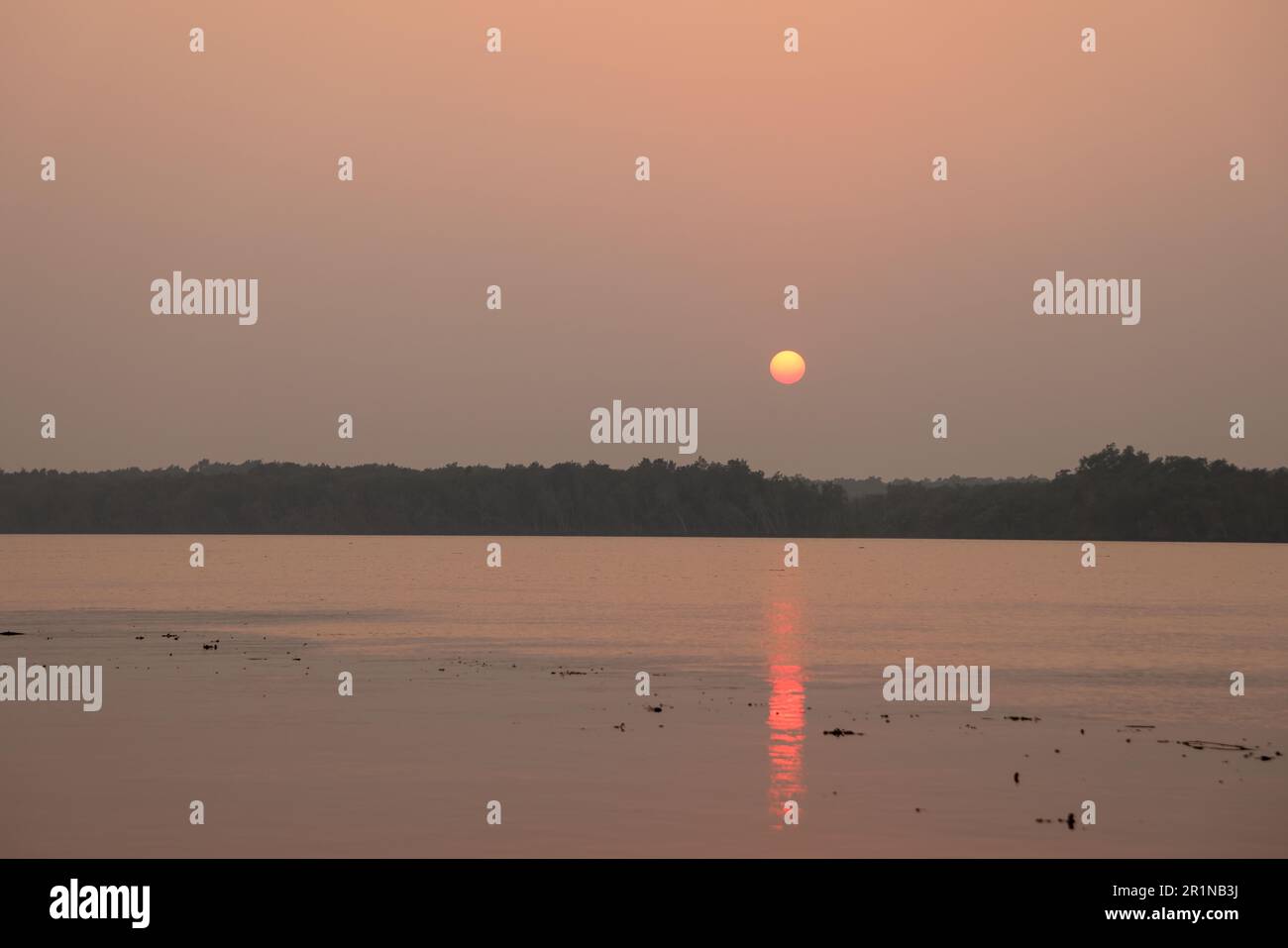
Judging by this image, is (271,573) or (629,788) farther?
(271,573)

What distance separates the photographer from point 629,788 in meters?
33.6

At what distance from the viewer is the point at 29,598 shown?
4515 inches

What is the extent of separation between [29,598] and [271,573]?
6676cm

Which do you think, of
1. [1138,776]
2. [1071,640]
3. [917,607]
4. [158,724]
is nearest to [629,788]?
[1138,776]

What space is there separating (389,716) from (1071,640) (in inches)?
1881

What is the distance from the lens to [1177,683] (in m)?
59.5
